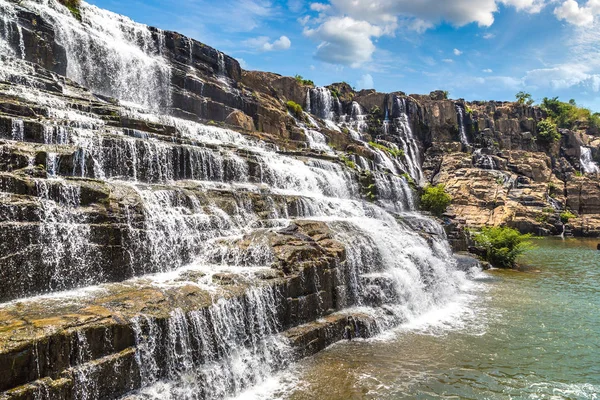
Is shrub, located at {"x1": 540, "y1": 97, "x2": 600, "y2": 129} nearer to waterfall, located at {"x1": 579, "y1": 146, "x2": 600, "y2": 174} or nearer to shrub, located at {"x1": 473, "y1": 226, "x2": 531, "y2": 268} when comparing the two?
waterfall, located at {"x1": 579, "y1": 146, "x2": 600, "y2": 174}

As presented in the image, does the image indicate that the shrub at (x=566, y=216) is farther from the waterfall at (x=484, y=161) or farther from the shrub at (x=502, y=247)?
the shrub at (x=502, y=247)

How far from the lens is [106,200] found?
10.5 metres

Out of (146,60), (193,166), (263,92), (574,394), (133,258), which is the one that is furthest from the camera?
(263,92)

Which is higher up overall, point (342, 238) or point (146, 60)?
point (146, 60)

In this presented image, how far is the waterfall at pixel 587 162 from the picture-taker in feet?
186

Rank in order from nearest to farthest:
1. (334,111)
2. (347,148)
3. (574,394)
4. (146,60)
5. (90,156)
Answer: (574,394), (90,156), (146,60), (347,148), (334,111)

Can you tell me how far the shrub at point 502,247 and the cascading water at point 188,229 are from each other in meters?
3.30

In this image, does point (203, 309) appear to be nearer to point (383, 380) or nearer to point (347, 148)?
point (383, 380)

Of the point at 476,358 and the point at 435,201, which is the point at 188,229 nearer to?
the point at 476,358


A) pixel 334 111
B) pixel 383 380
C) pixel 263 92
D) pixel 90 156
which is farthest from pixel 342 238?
pixel 334 111

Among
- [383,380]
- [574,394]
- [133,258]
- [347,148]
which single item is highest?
[347,148]

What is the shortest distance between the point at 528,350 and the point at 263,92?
34.8 m

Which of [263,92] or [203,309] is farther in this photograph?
[263,92]

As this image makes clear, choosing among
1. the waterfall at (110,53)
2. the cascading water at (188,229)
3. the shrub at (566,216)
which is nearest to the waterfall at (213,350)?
the cascading water at (188,229)
